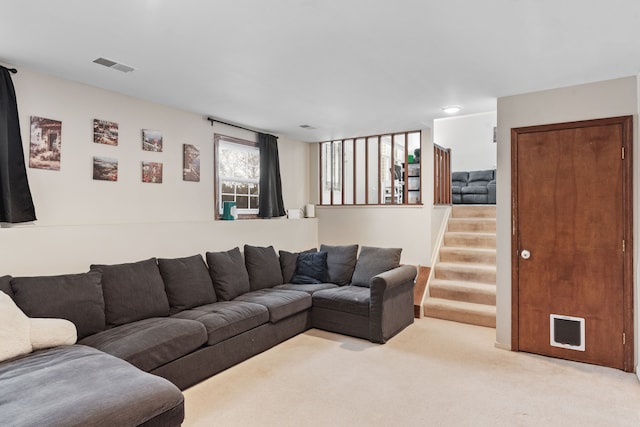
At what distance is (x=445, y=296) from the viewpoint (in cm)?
475

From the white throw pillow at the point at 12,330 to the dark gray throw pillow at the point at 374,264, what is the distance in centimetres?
313

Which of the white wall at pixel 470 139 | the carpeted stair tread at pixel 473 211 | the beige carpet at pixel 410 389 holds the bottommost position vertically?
the beige carpet at pixel 410 389

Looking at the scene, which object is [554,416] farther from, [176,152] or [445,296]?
[176,152]

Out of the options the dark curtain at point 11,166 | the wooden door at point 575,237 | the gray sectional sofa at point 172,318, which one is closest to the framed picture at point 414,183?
the gray sectional sofa at point 172,318

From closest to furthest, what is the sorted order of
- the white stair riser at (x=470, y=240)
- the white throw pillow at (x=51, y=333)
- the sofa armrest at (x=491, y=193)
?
the white throw pillow at (x=51, y=333), the white stair riser at (x=470, y=240), the sofa armrest at (x=491, y=193)

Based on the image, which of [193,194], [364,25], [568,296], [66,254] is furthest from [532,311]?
[66,254]

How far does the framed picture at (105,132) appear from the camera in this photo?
11.4ft

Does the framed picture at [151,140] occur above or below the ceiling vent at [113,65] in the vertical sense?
below

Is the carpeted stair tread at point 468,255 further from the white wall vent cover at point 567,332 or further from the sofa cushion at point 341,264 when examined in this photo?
the white wall vent cover at point 567,332

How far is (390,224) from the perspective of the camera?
552 centimetres

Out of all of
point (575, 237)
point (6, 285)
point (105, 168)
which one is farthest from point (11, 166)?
point (575, 237)

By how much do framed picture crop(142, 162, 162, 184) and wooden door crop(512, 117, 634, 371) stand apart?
→ 3585 millimetres

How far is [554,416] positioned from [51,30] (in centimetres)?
403

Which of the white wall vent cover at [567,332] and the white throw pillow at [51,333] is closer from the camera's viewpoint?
the white throw pillow at [51,333]
